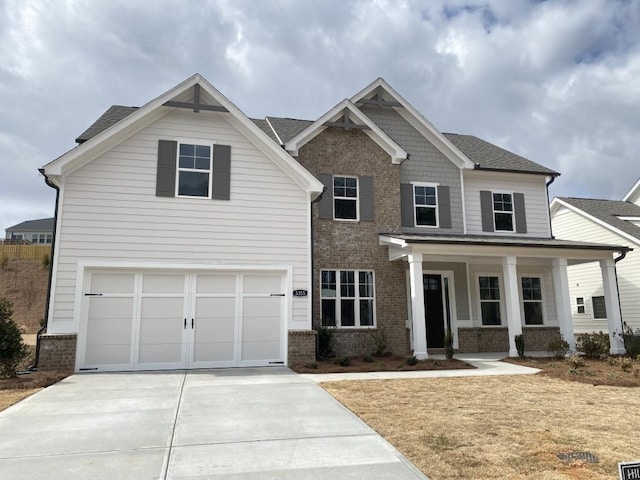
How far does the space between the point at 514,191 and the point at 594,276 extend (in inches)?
267

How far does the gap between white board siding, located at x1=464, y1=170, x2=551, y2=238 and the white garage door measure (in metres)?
8.17

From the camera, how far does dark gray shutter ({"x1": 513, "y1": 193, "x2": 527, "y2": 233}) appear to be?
56.2 feet

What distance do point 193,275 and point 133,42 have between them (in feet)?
20.3

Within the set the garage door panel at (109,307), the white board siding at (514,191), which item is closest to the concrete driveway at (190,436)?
the garage door panel at (109,307)

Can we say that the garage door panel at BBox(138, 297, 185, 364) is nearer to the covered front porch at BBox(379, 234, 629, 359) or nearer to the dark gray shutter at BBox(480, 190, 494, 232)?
the covered front porch at BBox(379, 234, 629, 359)

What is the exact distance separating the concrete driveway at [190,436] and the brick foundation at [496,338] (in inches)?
341

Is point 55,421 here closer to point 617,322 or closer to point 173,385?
point 173,385

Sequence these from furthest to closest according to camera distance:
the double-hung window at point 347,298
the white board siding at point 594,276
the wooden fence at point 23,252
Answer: the wooden fence at point 23,252, the white board siding at point 594,276, the double-hung window at point 347,298

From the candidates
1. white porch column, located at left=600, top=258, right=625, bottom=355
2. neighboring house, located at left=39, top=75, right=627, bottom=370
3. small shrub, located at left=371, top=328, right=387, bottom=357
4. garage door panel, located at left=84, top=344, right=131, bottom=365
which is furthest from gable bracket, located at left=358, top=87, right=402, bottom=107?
garage door panel, located at left=84, top=344, right=131, bottom=365

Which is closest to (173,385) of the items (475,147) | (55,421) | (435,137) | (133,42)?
(55,421)

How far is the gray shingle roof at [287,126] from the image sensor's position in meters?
15.8

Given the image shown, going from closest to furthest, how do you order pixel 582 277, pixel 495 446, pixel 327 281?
pixel 495 446
pixel 327 281
pixel 582 277

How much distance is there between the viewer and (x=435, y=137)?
54.1ft

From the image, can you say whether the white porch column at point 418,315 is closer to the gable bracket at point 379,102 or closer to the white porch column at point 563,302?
the white porch column at point 563,302
